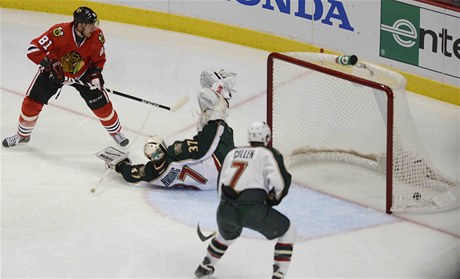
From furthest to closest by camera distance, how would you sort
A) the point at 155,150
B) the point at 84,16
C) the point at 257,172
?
the point at 84,16 → the point at 155,150 → the point at 257,172

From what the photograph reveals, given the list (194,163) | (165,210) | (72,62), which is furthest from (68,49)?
(165,210)

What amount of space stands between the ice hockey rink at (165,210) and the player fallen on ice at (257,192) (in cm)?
38

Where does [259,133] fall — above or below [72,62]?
below

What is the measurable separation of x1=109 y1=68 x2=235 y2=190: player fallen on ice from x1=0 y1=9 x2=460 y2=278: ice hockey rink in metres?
0.09

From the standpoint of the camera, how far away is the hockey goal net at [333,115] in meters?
6.22

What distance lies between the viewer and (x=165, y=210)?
6.14 metres

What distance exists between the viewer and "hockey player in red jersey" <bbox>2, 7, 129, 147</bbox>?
254 inches

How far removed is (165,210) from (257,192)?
1179 mm

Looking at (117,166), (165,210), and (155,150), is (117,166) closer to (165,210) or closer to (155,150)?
(155,150)

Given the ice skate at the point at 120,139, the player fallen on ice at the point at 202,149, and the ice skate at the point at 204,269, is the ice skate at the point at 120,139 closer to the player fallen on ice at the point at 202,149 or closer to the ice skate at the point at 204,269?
the player fallen on ice at the point at 202,149

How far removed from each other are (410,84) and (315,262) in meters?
2.20

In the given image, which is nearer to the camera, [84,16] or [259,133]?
[259,133]

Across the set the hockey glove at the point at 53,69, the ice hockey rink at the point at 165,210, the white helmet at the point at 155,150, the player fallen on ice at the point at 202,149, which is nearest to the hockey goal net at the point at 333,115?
the ice hockey rink at the point at 165,210

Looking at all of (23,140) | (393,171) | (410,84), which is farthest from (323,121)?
(23,140)
